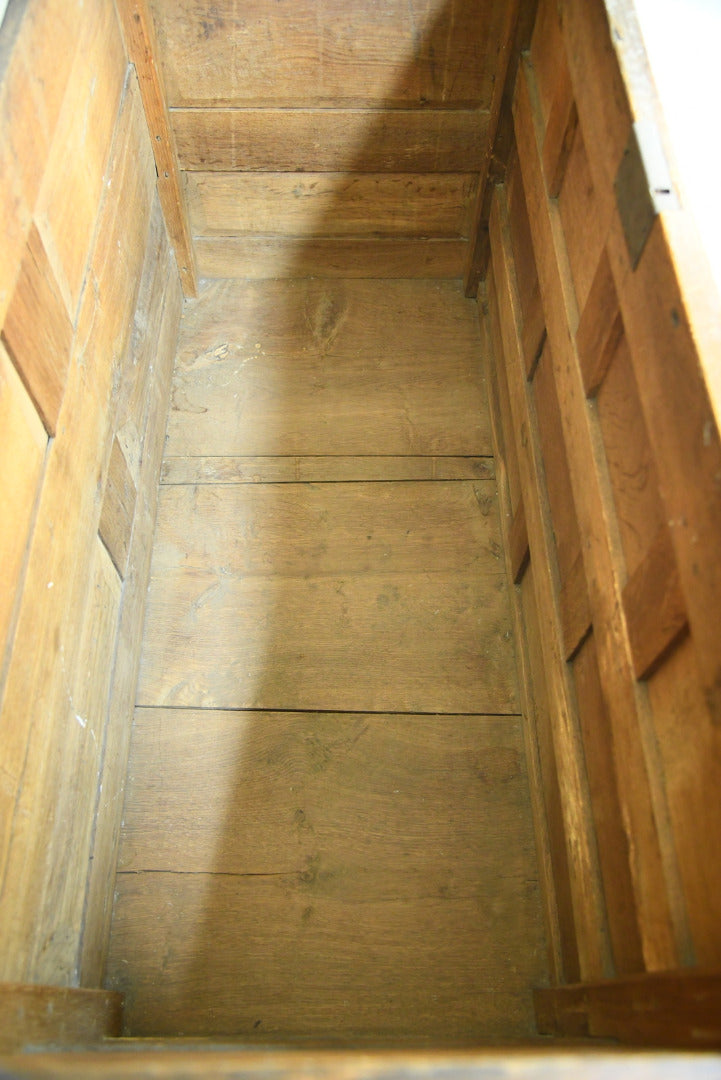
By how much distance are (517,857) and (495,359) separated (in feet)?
2.92

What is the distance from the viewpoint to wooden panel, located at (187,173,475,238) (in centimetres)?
175

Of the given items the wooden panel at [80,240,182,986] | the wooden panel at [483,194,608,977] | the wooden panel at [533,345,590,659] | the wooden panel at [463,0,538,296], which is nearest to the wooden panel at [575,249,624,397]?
the wooden panel at [533,345,590,659]

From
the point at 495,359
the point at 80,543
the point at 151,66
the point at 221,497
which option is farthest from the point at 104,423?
the point at 495,359

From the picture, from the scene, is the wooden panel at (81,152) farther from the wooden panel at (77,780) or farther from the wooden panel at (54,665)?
the wooden panel at (77,780)

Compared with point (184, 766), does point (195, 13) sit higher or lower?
higher

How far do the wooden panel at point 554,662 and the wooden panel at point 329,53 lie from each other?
0.98 feet

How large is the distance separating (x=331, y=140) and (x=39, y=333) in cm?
91

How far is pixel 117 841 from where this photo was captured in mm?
1310

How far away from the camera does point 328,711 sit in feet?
4.62

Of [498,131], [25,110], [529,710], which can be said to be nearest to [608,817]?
[529,710]

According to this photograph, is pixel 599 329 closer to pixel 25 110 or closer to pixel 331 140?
pixel 25 110

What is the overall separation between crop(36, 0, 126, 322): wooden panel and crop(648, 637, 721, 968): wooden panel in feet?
2.71

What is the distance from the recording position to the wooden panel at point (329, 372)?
1688 mm

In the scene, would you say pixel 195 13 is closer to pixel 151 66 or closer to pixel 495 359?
pixel 151 66
